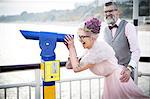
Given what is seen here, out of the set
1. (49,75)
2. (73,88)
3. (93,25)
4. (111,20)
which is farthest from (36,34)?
(73,88)

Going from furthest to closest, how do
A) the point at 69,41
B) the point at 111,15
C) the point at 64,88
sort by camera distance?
the point at 64,88 → the point at 111,15 → the point at 69,41

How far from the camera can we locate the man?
2027 mm

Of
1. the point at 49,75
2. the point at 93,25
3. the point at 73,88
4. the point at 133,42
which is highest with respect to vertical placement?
the point at 93,25

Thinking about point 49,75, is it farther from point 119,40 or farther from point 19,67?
point 119,40

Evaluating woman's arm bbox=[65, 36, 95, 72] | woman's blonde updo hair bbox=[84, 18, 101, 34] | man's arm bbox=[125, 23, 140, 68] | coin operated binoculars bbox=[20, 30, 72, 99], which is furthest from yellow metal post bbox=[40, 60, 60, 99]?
man's arm bbox=[125, 23, 140, 68]

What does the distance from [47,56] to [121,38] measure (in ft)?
1.91

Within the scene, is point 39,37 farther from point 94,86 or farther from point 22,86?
point 94,86

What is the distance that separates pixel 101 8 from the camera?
206 centimetres

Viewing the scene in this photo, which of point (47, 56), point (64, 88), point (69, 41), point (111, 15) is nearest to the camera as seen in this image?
point (47, 56)

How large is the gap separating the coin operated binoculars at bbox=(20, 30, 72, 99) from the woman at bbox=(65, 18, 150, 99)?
0.14 meters

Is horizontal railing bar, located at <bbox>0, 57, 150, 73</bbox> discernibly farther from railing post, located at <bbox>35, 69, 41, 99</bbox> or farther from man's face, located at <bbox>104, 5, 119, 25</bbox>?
man's face, located at <bbox>104, 5, 119, 25</bbox>

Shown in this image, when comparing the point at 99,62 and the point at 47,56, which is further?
the point at 99,62

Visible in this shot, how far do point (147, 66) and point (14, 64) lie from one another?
112 cm

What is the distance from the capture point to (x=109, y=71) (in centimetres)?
205
